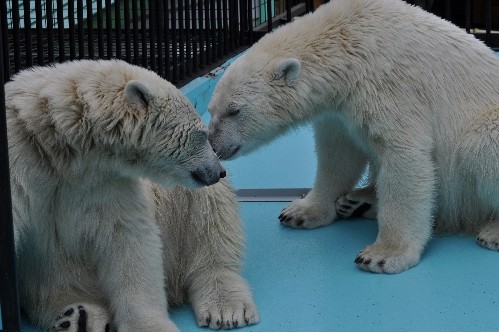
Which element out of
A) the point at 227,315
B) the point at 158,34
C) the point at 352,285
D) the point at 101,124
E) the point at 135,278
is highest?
the point at 101,124

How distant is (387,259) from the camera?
418cm

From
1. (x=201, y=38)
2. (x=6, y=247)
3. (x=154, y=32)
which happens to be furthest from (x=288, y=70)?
(x=201, y=38)

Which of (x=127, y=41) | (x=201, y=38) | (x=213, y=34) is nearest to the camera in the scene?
(x=127, y=41)

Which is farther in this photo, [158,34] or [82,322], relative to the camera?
[158,34]

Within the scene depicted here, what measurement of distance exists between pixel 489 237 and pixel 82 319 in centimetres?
207

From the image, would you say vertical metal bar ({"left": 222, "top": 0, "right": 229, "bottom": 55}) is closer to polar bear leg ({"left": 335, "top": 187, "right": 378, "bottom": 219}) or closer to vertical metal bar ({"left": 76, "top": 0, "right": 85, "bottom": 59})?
vertical metal bar ({"left": 76, "top": 0, "right": 85, "bottom": 59})

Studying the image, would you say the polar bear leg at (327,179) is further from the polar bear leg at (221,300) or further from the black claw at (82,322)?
the black claw at (82,322)

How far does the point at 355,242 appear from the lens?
4.66 metres

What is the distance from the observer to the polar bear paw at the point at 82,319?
3.24 meters

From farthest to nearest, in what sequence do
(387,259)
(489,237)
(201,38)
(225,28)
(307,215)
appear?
(225,28)
(201,38)
(307,215)
(489,237)
(387,259)

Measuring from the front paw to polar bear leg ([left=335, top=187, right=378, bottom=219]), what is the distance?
50mm

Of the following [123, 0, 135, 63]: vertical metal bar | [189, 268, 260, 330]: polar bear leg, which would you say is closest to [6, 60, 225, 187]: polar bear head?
A: [189, 268, 260, 330]: polar bear leg

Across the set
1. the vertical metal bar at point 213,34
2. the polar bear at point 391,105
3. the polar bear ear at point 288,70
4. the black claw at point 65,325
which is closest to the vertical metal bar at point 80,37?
the polar bear at point 391,105

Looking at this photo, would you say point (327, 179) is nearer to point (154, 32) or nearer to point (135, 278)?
point (135, 278)
